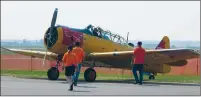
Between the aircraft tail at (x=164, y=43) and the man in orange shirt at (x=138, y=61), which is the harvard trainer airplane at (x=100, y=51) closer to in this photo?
the man in orange shirt at (x=138, y=61)

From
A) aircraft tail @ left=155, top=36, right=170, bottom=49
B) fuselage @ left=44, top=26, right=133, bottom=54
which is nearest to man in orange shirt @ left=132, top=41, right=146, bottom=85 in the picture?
fuselage @ left=44, top=26, right=133, bottom=54

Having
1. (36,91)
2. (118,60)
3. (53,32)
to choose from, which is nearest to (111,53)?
(118,60)

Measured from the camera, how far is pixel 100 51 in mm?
23828

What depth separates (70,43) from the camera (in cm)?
2234

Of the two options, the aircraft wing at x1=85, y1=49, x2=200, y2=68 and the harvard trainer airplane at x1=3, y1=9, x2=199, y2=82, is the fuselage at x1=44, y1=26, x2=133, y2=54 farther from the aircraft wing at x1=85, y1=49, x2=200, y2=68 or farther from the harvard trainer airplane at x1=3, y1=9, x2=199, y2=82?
the aircraft wing at x1=85, y1=49, x2=200, y2=68

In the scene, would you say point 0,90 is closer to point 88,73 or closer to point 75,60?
point 75,60

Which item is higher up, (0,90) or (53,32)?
(53,32)

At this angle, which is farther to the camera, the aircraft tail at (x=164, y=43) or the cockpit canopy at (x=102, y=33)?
the aircraft tail at (x=164, y=43)

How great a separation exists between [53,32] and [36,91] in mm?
7229

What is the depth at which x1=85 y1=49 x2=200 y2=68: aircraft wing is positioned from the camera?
21859 millimetres

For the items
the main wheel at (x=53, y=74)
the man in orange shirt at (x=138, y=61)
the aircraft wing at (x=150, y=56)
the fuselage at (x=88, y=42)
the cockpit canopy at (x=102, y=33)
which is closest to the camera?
the man in orange shirt at (x=138, y=61)

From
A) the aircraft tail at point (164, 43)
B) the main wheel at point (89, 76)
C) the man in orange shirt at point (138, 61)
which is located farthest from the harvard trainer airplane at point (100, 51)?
the aircraft tail at point (164, 43)

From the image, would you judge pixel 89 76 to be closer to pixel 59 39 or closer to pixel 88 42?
pixel 88 42

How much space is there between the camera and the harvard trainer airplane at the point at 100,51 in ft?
72.7
